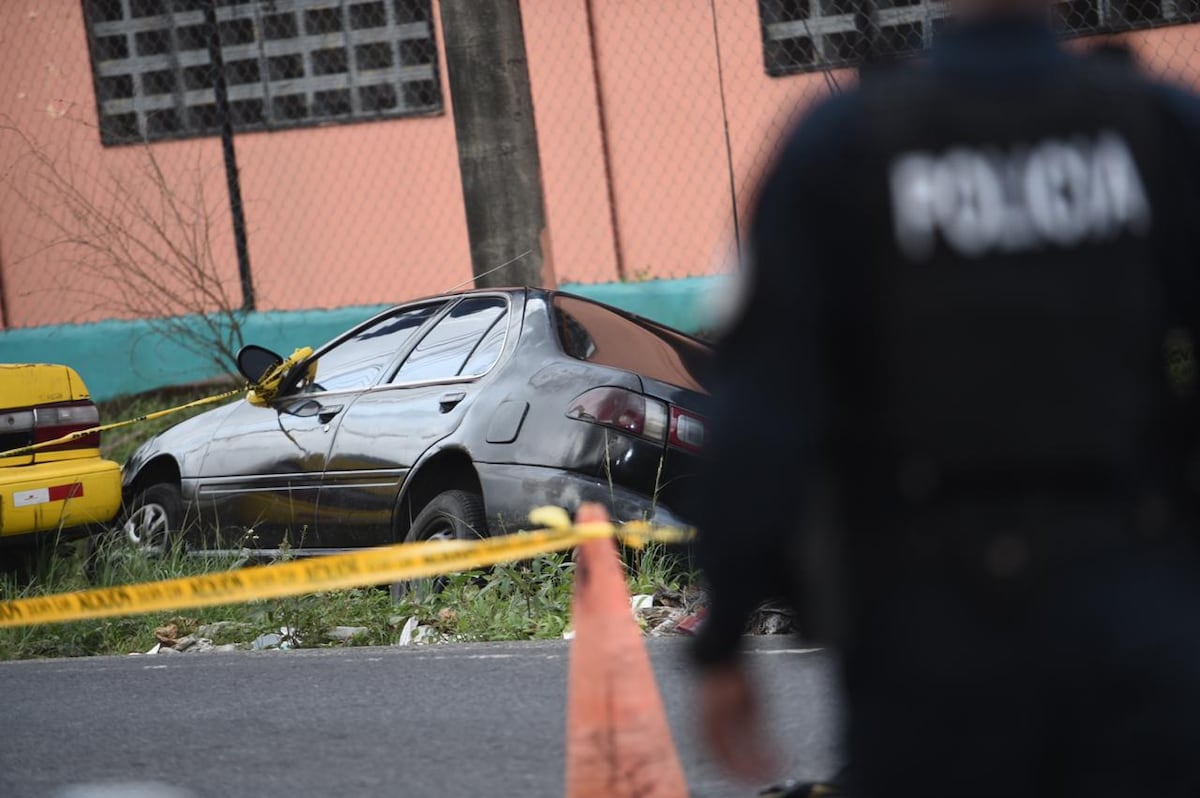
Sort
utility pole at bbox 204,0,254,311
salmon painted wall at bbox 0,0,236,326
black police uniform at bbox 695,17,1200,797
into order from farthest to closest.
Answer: salmon painted wall at bbox 0,0,236,326
utility pole at bbox 204,0,254,311
black police uniform at bbox 695,17,1200,797

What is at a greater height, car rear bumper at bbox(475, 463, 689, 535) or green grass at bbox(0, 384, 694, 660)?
car rear bumper at bbox(475, 463, 689, 535)

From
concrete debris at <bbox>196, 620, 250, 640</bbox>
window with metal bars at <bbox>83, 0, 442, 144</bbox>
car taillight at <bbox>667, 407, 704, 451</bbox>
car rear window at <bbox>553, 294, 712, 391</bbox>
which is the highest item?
window with metal bars at <bbox>83, 0, 442, 144</bbox>

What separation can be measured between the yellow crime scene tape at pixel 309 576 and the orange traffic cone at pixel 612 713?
54 cm

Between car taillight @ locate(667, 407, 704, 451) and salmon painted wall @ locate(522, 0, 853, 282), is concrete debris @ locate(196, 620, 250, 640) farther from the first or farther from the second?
salmon painted wall @ locate(522, 0, 853, 282)

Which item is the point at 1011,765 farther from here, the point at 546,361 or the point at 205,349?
the point at 205,349

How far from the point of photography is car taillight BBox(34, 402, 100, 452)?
345 inches

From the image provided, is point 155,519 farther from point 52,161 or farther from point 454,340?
point 52,161

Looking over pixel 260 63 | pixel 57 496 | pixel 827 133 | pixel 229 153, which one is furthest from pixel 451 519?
pixel 260 63

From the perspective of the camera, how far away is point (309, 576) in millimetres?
5551

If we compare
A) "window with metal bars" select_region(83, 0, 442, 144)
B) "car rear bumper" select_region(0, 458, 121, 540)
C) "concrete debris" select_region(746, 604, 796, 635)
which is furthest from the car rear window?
"window with metal bars" select_region(83, 0, 442, 144)

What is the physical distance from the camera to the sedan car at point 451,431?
23.5ft

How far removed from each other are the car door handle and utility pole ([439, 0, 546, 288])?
69.8 inches

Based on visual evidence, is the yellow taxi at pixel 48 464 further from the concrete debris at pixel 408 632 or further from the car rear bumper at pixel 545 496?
the car rear bumper at pixel 545 496

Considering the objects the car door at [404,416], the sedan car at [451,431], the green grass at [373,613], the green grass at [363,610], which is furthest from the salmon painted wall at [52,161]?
the car door at [404,416]
